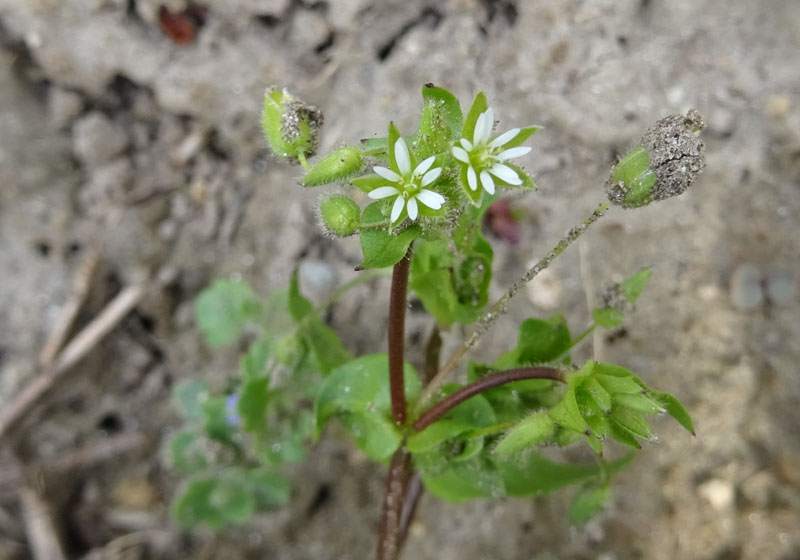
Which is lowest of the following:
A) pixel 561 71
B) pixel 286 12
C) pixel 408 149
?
pixel 561 71

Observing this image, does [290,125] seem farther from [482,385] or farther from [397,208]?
[482,385]

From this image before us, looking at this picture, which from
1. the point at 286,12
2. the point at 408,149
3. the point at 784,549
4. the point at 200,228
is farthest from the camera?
the point at 200,228

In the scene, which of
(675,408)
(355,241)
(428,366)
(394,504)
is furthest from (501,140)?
(355,241)

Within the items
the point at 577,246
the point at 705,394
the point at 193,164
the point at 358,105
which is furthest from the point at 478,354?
the point at 193,164

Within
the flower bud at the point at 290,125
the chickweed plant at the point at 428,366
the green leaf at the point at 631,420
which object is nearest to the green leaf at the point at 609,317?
the chickweed plant at the point at 428,366

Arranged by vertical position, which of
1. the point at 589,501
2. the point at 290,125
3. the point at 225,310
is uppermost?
the point at 290,125

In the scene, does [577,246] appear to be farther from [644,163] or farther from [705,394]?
[644,163]
